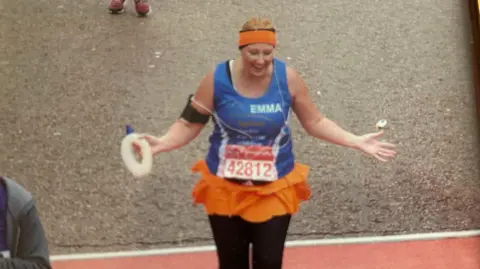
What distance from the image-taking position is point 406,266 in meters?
3.29

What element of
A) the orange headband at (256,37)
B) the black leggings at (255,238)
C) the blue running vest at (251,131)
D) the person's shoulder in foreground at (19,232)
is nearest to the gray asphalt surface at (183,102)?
the black leggings at (255,238)

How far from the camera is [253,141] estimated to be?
2.39 m

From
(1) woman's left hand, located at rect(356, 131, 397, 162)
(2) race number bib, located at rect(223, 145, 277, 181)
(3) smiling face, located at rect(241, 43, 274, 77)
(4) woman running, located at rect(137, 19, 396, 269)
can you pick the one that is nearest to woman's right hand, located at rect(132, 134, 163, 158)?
(4) woman running, located at rect(137, 19, 396, 269)

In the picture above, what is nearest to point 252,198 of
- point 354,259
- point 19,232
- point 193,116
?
point 193,116

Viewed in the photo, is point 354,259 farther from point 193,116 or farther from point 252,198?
point 193,116

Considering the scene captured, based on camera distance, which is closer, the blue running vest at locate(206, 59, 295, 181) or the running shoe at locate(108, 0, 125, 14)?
the blue running vest at locate(206, 59, 295, 181)

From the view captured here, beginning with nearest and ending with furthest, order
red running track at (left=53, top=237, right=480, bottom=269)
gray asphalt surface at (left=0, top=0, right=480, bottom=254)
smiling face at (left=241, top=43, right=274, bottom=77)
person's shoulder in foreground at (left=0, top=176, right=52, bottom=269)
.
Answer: person's shoulder in foreground at (left=0, top=176, right=52, bottom=269) < smiling face at (left=241, top=43, right=274, bottom=77) < red running track at (left=53, top=237, right=480, bottom=269) < gray asphalt surface at (left=0, top=0, right=480, bottom=254)

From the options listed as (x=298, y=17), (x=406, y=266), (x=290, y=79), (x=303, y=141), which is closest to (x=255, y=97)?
(x=290, y=79)

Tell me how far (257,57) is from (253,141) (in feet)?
0.97

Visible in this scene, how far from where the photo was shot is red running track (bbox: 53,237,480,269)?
Result: 3309 mm

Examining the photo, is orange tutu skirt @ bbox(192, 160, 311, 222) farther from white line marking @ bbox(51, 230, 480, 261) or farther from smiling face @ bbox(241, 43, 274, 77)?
white line marking @ bbox(51, 230, 480, 261)

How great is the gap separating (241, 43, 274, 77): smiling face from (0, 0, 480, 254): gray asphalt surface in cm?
142

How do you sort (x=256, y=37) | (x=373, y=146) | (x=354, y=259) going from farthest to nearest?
(x=354, y=259) < (x=373, y=146) < (x=256, y=37)

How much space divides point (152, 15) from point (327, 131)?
9.89 ft
